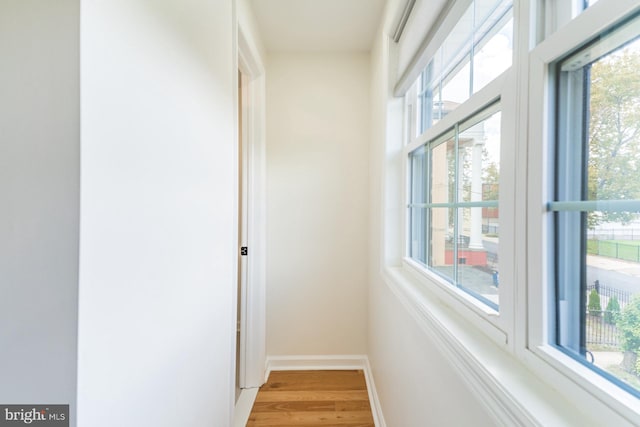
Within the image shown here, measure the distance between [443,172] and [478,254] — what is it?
39cm

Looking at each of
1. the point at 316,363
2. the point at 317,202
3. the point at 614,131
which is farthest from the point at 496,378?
the point at 316,363

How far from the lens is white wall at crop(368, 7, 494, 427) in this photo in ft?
2.33

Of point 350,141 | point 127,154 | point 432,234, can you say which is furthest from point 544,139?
point 350,141

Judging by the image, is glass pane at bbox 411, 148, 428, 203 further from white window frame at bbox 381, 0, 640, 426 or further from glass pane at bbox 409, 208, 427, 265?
white window frame at bbox 381, 0, 640, 426

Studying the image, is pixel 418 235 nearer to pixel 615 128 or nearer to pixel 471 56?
pixel 471 56

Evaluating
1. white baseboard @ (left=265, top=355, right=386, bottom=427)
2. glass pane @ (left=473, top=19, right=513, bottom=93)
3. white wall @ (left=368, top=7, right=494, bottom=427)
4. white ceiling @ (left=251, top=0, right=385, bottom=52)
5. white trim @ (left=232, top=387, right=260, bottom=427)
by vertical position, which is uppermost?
white ceiling @ (left=251, top=0, right=385, bottom=52)

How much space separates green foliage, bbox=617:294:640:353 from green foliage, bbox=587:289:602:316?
0.04m

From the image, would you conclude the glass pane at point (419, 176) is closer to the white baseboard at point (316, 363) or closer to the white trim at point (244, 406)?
the white baseboard at point (316, 363)

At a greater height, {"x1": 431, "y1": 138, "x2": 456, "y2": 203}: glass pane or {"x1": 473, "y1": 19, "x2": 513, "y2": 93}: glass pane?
{"x1": 473, "y1": 19, "x2": 513, "y2": 93}: glass pane

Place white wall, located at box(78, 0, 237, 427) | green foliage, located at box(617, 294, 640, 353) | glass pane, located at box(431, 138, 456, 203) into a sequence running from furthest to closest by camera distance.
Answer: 1. glass pane, located at box(431, 138, 456, 203)
2. white wall, located at box(78, 0, 237, 427)
3. green foliage, located at box(617, 294, 640, 353)

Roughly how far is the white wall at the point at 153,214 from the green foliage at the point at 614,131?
2.94ft

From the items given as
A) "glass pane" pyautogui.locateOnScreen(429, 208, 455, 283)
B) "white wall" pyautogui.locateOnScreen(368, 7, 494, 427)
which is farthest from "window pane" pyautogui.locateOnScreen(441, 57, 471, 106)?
"white wall" pyautogui.locateOnScreen(368, 7, 494, 427)

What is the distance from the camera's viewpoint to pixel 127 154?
0.60 m

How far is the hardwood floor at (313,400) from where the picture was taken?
1.63 metres
